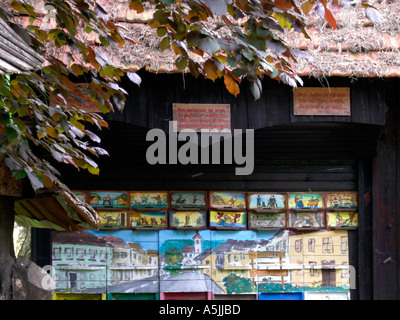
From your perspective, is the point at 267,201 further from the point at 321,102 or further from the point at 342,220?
the point at 321,102

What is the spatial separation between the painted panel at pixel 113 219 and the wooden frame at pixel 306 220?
1.95m

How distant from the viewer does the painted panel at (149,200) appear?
7.57 m

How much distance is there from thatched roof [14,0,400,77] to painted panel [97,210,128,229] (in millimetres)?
1948

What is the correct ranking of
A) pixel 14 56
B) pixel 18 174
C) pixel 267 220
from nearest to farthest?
pixel 14 56
pixel 18 174
pixel 267 220

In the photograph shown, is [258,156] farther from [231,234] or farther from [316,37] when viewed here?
[316,37]

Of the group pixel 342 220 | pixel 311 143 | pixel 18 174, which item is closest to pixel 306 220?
pixel 342 220

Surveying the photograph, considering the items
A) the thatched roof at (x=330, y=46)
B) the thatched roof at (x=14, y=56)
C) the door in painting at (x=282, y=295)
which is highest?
the thatched roof at (x=330, y=46)

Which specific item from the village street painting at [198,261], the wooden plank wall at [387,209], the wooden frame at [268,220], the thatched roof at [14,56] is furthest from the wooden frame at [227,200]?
the thatched roof at [14,56]

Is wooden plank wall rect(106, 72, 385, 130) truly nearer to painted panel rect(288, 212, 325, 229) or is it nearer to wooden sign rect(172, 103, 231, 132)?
wooden sign rect(172, 103, 231, 132)

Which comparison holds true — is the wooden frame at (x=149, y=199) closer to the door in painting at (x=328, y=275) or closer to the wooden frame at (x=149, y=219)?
the wooden frame at (x=149, y=219)

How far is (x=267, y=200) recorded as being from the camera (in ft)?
25.2

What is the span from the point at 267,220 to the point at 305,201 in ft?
1.69

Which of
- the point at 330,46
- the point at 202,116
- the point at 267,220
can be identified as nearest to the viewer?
the point at 330,46

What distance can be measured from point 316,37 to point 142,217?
2.84 meters
